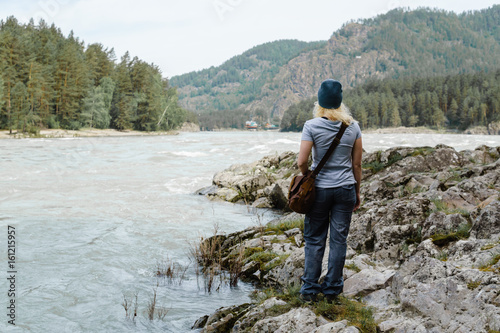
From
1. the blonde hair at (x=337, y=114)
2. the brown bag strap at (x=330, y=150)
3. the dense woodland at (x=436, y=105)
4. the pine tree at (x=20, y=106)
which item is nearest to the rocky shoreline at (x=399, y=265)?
the brown bag strap at (x=330, y=150)

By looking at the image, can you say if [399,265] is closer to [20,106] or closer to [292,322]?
[292,322]

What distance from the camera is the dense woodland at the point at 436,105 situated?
5669 inches

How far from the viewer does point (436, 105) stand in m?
159

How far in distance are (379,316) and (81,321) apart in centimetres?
467

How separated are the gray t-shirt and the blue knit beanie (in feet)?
0.74

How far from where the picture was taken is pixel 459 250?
5629mm

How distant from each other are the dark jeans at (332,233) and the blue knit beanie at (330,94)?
3.44ft

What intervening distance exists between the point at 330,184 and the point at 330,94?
1122 mm

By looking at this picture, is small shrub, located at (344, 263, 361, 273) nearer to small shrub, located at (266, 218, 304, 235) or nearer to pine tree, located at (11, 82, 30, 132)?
small shrub, located at (266, 218, 304, 235)

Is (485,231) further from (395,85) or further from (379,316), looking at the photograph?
(395,85)

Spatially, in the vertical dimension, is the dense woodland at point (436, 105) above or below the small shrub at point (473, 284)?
above

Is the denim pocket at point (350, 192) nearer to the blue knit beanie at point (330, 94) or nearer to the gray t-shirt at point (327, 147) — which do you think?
the gray t-shirt at point (327, 147)

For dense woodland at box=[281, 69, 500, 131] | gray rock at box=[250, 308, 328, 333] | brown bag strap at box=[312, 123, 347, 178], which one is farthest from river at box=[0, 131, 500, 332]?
dense woodland at box=[281, 69, 500, 131]

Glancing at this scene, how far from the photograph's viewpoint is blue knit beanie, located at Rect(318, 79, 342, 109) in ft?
15.6
